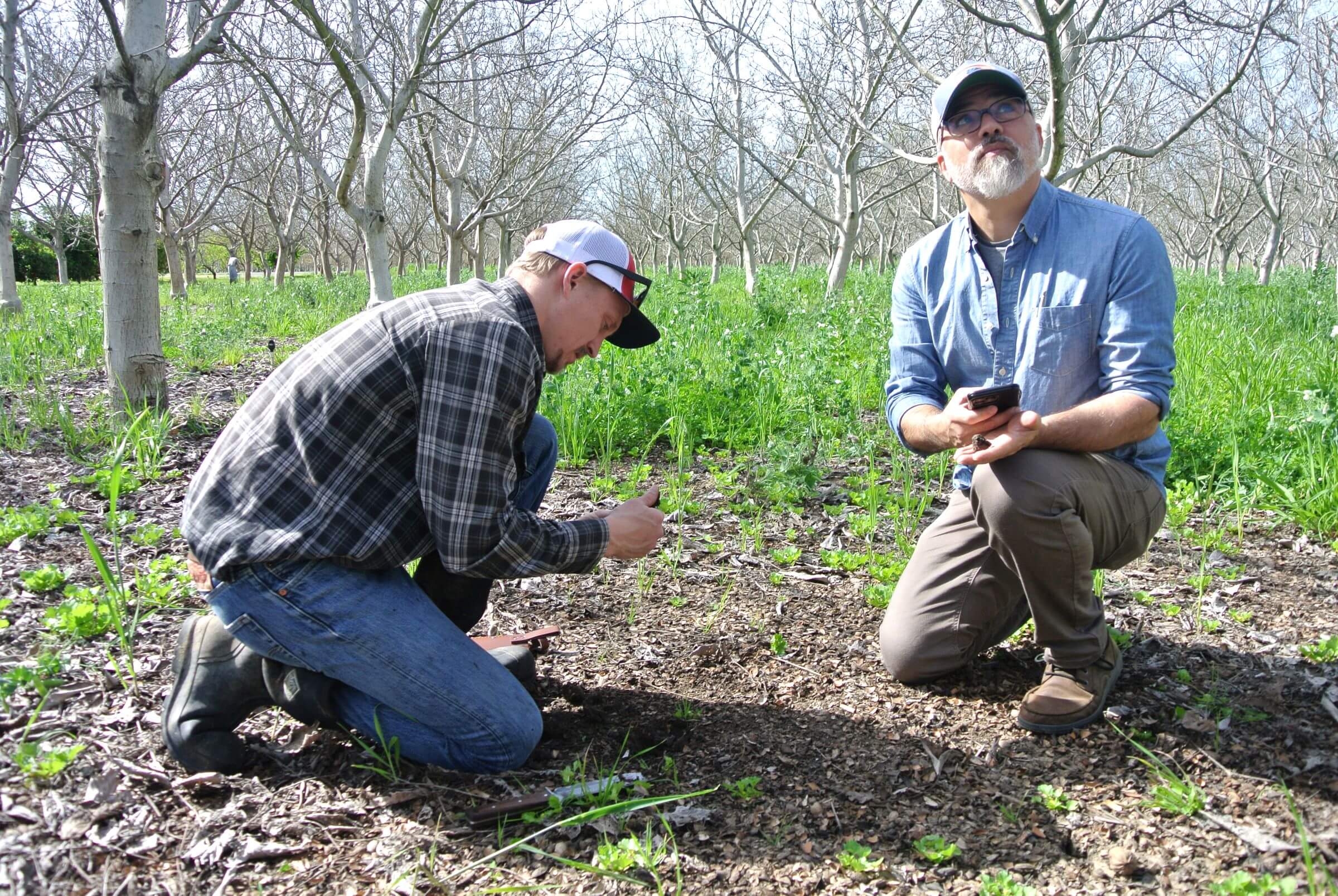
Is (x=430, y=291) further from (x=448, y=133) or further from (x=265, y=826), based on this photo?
(x=448, y=133)

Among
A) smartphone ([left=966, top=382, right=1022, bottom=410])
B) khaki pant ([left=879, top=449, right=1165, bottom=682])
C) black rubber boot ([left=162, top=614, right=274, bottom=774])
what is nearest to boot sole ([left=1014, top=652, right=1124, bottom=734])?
khaki pant ([left=879, top=449, right=1165, bottom=682])

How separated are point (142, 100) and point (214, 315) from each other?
7.57m

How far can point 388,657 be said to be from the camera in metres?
1.86

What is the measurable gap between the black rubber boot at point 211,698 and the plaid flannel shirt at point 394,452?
0.19 metres

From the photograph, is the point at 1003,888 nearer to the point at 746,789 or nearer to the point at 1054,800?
the point at 1054,800

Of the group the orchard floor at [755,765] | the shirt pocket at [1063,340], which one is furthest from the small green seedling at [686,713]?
the shirt pocket at [1063,340]

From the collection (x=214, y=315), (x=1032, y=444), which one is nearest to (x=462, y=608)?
(x=1032, y=444)

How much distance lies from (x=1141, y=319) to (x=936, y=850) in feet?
4.38

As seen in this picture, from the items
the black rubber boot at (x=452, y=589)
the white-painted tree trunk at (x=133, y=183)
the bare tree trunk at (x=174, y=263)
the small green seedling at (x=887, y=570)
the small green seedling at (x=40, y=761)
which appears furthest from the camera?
the bare tree trunk at (x=174, y=263)

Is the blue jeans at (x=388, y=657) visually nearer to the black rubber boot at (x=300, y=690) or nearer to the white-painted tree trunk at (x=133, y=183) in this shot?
the black rubber boot at (x=300, y=690)

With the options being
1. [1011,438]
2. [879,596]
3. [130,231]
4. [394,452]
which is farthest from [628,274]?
[130,231]

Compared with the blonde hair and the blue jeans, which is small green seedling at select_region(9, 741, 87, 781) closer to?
the blue jeans

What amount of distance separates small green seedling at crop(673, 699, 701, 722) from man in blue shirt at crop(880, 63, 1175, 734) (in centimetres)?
57

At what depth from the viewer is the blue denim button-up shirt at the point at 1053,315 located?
2.13 m
